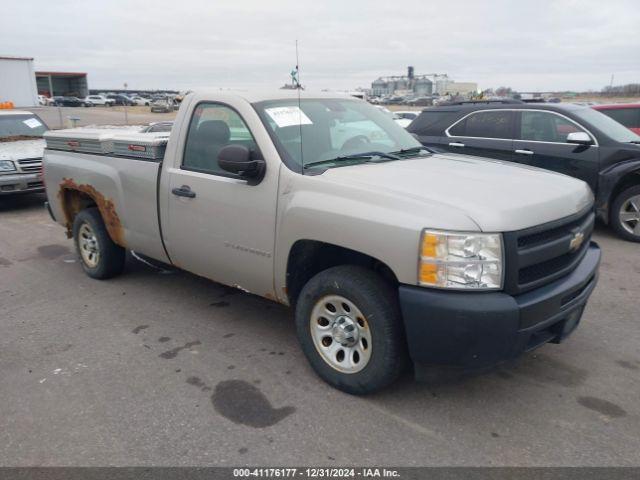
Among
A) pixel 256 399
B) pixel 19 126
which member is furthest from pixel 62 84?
pixel 256 399

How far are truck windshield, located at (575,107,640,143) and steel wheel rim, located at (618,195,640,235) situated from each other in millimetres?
832

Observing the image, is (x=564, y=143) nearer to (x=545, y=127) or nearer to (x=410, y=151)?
(x=545, y=127)

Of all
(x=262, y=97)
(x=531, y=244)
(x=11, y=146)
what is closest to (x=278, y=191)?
(x=262, y=97)

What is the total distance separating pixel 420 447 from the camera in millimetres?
2926

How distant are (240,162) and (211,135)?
0.80m

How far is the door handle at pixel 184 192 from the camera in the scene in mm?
4184

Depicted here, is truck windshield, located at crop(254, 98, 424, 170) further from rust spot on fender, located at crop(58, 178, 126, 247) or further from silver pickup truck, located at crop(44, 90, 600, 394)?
rust spot on fender, located at crop(58, 178, 126, 247)

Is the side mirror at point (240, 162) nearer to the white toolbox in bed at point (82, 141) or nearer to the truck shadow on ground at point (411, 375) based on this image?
the truck shadow on ground at point (411, 375)

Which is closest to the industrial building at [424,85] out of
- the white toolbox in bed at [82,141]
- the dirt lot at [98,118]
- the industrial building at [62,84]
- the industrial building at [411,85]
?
the industrial building at [411,85]

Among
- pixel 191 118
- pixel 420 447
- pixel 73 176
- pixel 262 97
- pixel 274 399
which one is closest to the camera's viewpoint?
pixel 420 447

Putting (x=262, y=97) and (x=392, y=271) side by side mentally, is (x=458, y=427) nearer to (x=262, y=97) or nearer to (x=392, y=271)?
(x=392, y=271)

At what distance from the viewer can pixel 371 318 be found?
3.13m

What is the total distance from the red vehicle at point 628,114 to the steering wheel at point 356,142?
7.77m

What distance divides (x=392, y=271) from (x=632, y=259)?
4524mm
